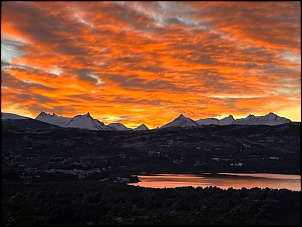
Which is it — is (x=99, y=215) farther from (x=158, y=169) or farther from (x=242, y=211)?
(x=158, y=169)

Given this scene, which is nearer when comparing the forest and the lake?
the forest

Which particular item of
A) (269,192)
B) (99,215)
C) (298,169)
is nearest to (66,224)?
(99,215)

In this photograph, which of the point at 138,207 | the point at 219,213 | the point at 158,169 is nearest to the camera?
the point at 219,213

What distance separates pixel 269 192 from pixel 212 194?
10.5 meters

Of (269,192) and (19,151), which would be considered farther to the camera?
(19,151)

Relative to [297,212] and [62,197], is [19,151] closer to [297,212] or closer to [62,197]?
[62,197]

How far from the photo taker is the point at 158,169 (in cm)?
17450

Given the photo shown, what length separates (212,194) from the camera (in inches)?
2704

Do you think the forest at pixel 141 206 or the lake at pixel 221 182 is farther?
the lake at pixel 221 182

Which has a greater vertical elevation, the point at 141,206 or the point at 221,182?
the point at 221,182

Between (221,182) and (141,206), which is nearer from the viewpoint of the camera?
(141,206)

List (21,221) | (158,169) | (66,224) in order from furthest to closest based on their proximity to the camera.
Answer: (158,169) < (66,224) < (21,221)

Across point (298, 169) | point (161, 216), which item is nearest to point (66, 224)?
point (161, 216)

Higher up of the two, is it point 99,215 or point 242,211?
point 242,211
